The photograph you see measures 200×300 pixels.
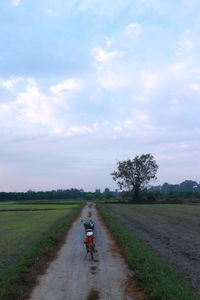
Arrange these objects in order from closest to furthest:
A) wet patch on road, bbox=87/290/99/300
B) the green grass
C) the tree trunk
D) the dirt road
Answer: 1. the green grass
2. wet patch on road, bbox=87/290/99/300
3. the dirt road
4. the tree trunk

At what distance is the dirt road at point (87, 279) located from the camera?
33.8 ft

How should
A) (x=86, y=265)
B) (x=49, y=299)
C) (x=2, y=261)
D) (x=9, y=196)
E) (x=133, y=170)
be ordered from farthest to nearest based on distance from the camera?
1. (x=9, y=196)
2. (x=133, y=170)
3. (x=2, y=261)
4. (x=86, y=265)
5. (x=49, y=299)

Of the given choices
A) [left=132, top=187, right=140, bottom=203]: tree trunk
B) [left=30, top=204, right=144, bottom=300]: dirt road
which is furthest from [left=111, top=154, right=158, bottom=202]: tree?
[left=30, top=204, right=144, bottom=300]: dirt road

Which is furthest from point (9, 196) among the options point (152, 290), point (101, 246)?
point (152, 290)

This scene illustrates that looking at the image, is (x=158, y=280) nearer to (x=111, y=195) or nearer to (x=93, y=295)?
(x=93, y=295)

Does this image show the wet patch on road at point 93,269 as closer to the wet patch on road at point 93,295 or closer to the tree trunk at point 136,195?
the wet patch on road at point 93,295

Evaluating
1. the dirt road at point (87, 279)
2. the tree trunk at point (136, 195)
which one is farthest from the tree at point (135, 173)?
the dirt road at point (87, 279)

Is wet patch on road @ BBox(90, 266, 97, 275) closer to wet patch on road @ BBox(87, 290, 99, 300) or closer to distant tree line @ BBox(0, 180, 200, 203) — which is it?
wet patch on road @ BBox(87, 290, 99, 300)

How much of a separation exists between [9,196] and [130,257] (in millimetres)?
157661

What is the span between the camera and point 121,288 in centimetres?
1101

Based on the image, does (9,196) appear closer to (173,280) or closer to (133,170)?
(133,170)

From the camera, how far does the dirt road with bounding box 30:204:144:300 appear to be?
1030 centimetres

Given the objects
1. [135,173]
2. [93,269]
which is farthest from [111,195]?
[93,269]

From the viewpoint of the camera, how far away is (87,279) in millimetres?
Result: 12055
